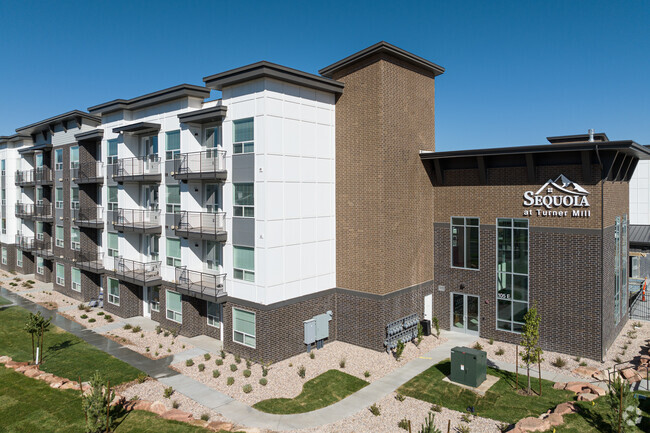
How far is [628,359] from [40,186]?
154 feet

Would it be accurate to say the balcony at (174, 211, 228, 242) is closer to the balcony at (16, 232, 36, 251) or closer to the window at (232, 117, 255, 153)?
the window at (232, 117, 255, 153)

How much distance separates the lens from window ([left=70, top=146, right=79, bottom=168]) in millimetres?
32938

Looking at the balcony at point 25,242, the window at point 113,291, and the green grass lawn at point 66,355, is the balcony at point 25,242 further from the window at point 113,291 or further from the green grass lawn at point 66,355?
the green grass lawn at point 66,355

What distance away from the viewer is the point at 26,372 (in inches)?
734

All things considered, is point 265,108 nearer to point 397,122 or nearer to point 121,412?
point 397,122

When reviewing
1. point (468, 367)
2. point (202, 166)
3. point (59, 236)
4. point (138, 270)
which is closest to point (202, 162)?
point (202, 166)

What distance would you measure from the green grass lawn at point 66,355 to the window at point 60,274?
Result: 8.83 metres

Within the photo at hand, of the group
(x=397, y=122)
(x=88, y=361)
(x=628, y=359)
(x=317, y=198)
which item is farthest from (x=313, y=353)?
(x=628, y=359)

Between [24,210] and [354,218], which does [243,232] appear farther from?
[24,210]

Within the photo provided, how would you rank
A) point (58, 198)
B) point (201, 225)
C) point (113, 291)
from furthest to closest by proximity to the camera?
point (58, 198), point (113, 291), point (201, 225)

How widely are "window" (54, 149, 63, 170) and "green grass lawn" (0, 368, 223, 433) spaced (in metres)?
22.4

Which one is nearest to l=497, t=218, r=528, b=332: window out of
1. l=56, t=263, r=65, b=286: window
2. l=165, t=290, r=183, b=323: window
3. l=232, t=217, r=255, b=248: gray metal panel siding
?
l=232, t=217, r=255, b=248: gray metal panel siding

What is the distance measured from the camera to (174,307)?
24.9 meters

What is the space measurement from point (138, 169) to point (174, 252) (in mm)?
6140
